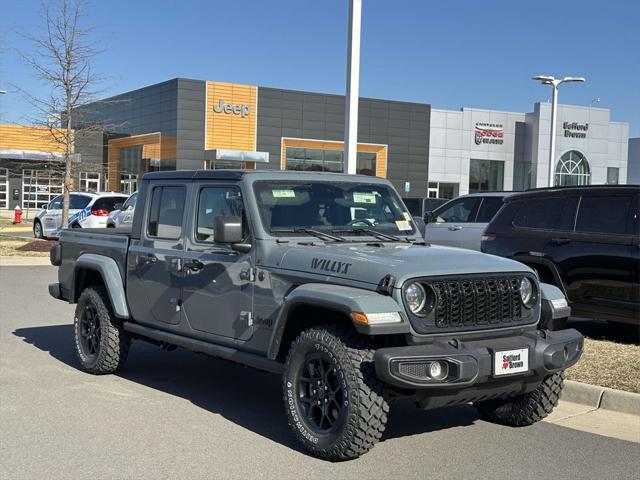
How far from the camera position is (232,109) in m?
47.5

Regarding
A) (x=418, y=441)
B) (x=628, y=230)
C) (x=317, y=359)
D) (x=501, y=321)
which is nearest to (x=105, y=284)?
(x=317, y=359)

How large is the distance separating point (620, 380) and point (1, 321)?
306 inches

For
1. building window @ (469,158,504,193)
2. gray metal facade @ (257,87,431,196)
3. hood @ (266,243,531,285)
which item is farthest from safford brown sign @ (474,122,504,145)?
hood @ (266,243,531,285)

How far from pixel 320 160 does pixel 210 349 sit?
4555 centimetres

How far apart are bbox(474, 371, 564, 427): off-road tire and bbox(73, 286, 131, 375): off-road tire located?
3.36 meters

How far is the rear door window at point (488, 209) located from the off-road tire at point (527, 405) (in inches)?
319

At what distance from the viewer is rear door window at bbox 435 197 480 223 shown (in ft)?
46.2

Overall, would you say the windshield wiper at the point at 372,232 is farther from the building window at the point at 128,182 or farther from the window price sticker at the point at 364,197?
the building window at the point at 128,182

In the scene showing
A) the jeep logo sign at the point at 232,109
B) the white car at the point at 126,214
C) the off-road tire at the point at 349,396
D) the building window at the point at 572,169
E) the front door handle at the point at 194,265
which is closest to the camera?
the off-road tire at the point at 349,396

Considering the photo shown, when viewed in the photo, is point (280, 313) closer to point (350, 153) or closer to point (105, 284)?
point (105, 284)

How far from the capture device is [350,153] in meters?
13.2

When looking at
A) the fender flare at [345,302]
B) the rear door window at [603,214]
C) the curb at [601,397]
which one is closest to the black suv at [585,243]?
the rear door window at [603,214]

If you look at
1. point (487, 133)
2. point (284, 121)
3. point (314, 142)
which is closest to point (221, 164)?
point (284, 121)

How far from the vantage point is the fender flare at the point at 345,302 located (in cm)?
459
